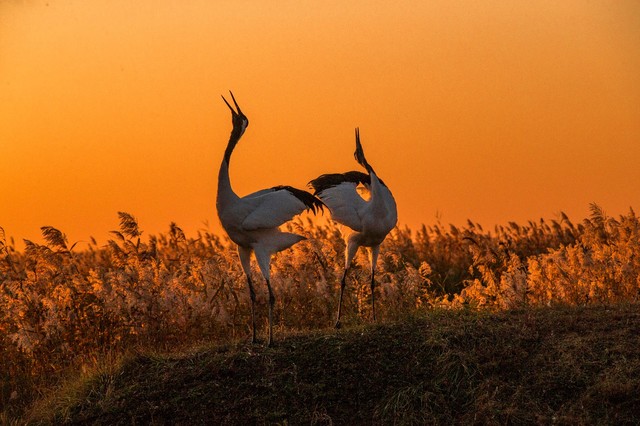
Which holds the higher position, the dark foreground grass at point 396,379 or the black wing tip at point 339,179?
the black wing tip at point 339,179

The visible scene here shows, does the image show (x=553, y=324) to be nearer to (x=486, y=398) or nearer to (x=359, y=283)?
(x=486, y=398)

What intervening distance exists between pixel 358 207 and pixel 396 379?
282cm

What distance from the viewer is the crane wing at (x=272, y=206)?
32.6 ft

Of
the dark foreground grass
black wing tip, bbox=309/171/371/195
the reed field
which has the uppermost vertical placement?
black wing tip, bbox=309/171/371/195

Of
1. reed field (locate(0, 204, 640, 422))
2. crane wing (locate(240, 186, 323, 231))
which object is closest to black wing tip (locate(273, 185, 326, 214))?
crane wing (locate(240, 186, 323, 231))

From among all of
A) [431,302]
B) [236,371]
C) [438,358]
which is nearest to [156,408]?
[236,371]

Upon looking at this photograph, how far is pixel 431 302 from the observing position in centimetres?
1221

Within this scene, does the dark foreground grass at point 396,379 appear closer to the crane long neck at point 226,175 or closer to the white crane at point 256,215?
the white crane at point 256,215

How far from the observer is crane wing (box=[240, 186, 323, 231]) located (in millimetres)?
9930

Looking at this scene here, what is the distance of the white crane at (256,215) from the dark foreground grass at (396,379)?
3.29ft

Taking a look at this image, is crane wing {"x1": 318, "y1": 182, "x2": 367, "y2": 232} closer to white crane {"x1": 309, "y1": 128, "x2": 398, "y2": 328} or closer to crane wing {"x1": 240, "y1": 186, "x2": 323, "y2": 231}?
white crane {"x1": 309, "y1": 128, "x2": 398, "y2": 328}

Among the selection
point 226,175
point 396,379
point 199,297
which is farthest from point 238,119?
point 396,379

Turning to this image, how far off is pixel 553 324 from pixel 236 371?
315 centimetres

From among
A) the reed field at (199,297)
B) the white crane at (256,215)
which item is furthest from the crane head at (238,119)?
the reed field at (199,297)
